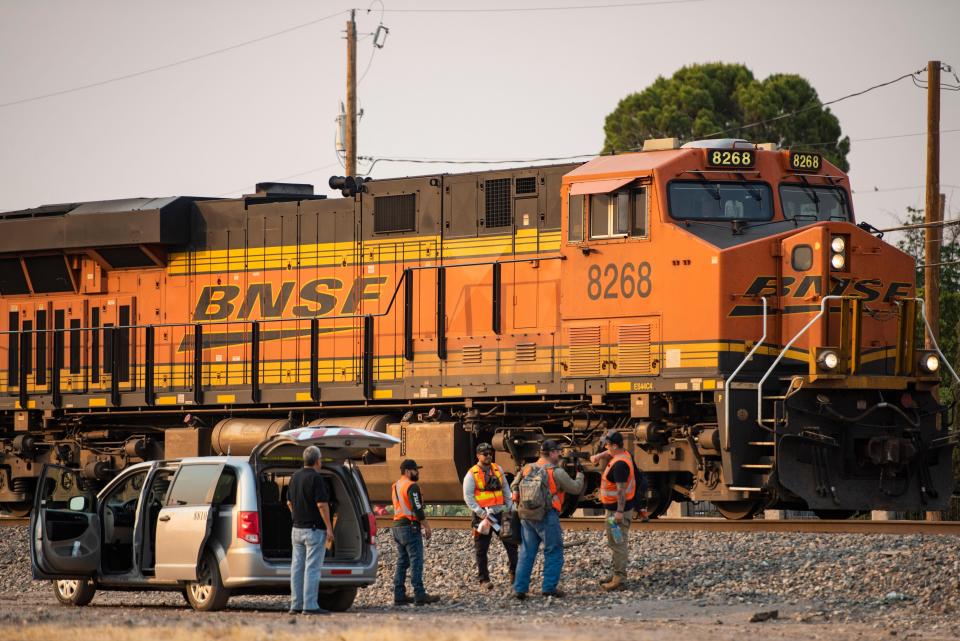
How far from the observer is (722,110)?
5481 cm

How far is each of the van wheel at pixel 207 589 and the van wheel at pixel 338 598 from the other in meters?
0.97

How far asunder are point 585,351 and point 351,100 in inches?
556

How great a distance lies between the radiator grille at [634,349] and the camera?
17.1 metres

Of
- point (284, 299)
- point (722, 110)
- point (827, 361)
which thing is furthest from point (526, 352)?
point (722, 110)

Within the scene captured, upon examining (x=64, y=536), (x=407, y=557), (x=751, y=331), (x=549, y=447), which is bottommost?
(x=407, y=557)

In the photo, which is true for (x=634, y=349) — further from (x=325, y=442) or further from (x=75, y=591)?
(x=75, y=591)

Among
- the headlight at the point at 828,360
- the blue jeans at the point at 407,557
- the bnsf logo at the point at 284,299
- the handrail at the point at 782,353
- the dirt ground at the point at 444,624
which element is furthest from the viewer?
the bnsf logo at the point at 284,299

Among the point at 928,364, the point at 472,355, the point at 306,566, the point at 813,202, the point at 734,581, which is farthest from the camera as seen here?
the point at 472,355

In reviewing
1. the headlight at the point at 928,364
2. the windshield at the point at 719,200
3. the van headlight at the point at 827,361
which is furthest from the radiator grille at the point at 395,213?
the headlight at the point at 928,364

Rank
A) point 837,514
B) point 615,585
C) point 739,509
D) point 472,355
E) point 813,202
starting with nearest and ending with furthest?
1. point 615,585
2. point 739,509
3. point 813,202
4. point 837,514
5. point 472,355

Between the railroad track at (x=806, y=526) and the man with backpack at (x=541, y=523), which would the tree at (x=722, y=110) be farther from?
the man with backpack at (x=541, y=523)

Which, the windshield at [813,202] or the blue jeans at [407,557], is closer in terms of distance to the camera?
the blue jeans at [407,557]

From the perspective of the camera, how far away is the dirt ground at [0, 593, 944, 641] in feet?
33.5

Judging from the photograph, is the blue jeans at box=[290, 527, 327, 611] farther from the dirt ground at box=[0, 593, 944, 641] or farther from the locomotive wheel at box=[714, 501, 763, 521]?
the locomotive wheel at box=[714, 501, 763, 521]
